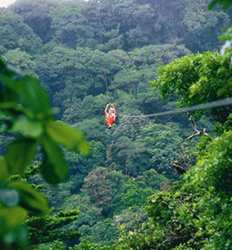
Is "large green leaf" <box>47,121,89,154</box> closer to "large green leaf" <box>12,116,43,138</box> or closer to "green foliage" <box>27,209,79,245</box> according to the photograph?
"large green leaf" <box>12,116,43,138</box>

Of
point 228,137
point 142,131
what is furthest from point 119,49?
point 228,137

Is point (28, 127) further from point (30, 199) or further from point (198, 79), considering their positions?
point (198, 79)

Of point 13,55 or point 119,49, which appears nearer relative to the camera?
point 13,55

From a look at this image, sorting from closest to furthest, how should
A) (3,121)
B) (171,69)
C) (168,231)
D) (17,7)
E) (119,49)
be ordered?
(3,121), (171,69), (168,231), (119,49), (17,7)

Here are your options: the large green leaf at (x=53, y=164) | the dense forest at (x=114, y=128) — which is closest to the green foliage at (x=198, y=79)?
the dense forest at (x=114, y=128)

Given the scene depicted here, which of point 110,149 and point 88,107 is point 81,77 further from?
point 110,149

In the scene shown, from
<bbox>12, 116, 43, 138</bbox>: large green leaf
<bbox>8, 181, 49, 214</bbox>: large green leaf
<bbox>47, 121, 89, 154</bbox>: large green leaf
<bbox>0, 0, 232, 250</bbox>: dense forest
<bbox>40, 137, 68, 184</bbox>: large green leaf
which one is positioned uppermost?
<bbox>12, 116, 43, 138</bbox>: large green leaf

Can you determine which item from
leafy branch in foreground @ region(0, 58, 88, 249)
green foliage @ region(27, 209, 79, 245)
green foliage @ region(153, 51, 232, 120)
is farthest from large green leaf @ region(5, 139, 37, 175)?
green foliage @ region(27, 209, 79, 245)
